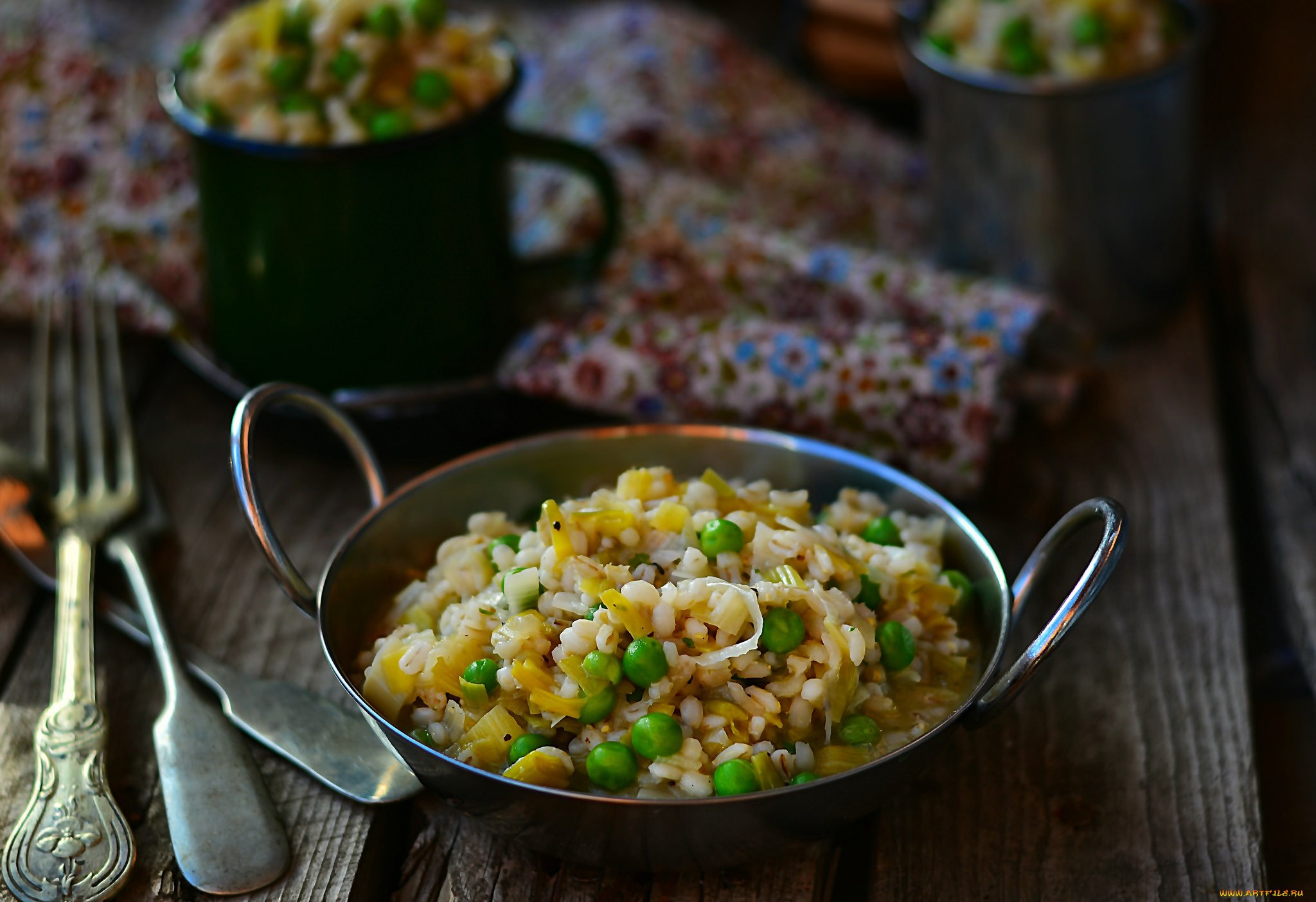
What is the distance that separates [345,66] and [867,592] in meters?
0.96

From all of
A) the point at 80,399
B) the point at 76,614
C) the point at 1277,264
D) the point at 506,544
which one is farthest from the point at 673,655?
the point at 1277,264

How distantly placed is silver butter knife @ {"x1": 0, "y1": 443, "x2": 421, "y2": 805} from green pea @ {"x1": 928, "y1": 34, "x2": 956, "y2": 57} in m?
1.39

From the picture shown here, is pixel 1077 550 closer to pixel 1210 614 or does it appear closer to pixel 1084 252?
pixel 1210 614

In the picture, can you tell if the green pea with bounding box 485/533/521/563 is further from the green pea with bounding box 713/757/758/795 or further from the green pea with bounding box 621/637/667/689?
the green pea with bounding box 713/757/758/795

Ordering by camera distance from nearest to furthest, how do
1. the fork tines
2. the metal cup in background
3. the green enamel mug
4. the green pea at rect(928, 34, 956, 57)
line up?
the green enamel mug → the fork tines → the metal cup in background → the green pea at rect(928, 34, 956, 57)

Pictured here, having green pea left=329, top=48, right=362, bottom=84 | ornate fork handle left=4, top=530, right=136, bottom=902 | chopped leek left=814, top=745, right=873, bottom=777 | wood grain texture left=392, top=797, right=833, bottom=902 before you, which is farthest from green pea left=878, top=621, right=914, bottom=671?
green pea left=329, top=48, right=362, bottom=84

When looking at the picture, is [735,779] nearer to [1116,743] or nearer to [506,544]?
[506,544]

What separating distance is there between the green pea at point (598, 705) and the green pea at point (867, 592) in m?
0.27

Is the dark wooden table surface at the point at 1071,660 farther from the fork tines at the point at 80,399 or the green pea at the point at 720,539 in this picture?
the green pea at the point at 720,539

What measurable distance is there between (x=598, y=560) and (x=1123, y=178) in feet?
3.95

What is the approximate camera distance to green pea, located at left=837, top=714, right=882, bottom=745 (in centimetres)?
113

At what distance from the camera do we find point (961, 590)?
1.30m

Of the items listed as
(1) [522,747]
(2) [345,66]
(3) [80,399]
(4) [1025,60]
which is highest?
(2) [345,66]

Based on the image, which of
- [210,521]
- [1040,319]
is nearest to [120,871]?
[210,521]
